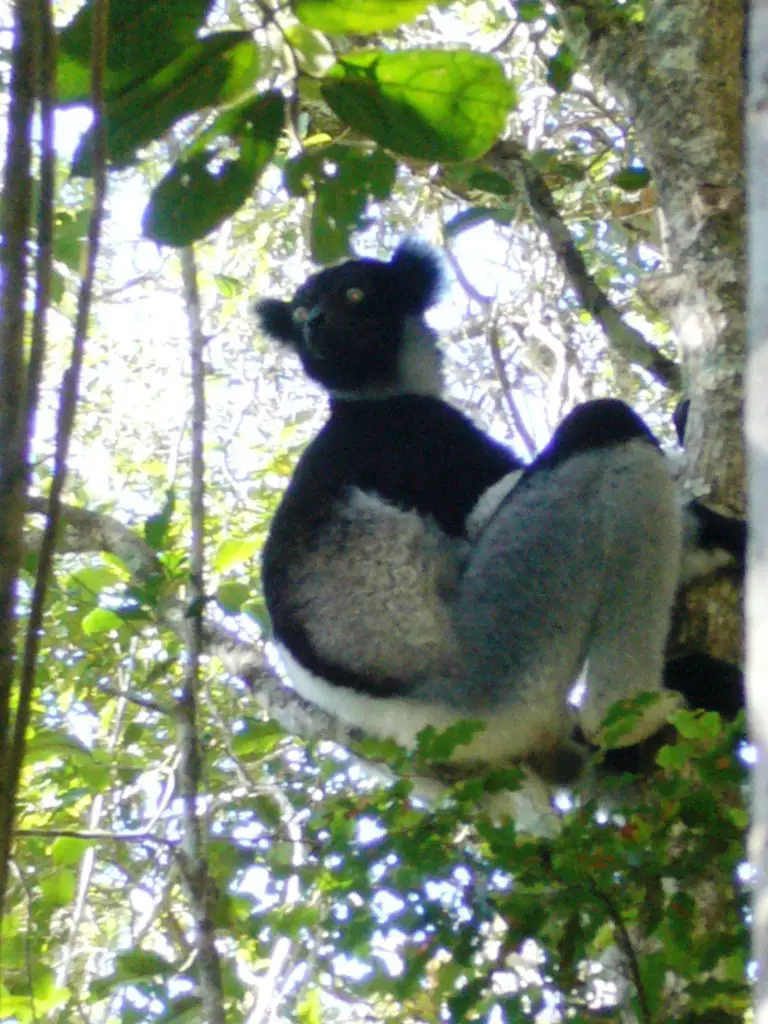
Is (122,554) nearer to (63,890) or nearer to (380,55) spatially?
(63,890)

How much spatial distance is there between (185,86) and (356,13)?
0.35 metres

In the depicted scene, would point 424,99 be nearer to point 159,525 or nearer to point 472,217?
point 159,525

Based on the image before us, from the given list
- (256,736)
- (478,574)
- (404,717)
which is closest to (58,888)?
(256,736)

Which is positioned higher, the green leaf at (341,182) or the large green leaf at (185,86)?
the green leaf at (341,182)

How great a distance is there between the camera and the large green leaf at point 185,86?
201cm

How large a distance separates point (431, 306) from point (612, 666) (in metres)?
2.31

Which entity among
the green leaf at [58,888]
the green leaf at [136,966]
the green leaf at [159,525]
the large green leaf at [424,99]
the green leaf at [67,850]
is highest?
the large green leaf at [424,99]

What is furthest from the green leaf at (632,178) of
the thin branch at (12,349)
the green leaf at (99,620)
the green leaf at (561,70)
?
the thin branch at (12,349)

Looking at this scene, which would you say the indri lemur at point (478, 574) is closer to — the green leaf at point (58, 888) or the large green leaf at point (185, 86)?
the green leaf at point (58, 888)

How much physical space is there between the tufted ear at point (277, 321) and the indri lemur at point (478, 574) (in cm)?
76

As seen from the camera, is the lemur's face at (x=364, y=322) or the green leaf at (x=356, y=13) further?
the lemur's face at (x=364, y=322)

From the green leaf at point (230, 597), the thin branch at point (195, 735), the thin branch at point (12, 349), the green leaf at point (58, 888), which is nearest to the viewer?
the thin branch at point (12, 349)

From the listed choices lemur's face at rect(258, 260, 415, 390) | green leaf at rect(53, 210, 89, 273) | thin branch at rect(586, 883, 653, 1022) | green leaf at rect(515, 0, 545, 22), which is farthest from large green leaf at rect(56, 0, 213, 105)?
lemur's face at rect(258, 260, 415, 390)

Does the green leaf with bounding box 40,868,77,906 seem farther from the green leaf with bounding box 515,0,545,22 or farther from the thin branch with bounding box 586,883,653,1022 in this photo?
the green leaf with bounding box 515,0,545,22
